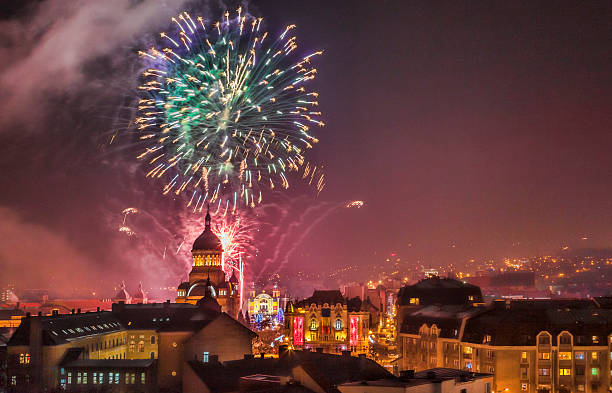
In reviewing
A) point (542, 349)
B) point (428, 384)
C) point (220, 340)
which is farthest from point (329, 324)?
point (428, 384)

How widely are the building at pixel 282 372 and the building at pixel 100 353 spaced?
9.90m

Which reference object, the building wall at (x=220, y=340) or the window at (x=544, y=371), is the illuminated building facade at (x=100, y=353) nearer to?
the building wall at (x=220, y=340)

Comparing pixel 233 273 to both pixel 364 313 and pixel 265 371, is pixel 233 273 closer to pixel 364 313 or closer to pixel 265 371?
pixel 364 313

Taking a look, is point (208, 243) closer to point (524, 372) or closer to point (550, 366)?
point (524, 372)

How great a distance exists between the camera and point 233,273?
6107 inches

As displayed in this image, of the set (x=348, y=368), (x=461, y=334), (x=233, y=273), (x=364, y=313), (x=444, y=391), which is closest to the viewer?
(x=444, y=391)

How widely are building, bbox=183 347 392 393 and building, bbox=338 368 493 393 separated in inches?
100.0

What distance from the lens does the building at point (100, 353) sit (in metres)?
78.8

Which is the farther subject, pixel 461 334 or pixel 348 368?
pixel 461 334

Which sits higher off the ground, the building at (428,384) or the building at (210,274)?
the building at (210,274)

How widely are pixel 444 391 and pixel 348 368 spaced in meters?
13.1

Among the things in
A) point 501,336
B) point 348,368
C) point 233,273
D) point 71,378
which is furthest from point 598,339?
point 233,273

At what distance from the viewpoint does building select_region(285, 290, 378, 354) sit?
435ft

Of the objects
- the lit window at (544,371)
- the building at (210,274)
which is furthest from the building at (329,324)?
the lit window at (544,371)
